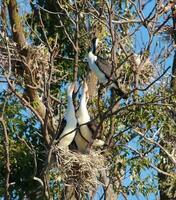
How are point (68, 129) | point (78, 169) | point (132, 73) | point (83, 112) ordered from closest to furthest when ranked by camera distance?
point (78, 169)
point (68, 129)
point (83, 112)
point (132, 73)

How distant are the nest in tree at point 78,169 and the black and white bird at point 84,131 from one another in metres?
0.27

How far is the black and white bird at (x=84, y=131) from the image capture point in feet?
25.6

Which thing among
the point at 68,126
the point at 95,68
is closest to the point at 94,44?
the point at 95,68

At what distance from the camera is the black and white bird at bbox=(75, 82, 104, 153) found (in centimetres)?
781

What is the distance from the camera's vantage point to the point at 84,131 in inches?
316

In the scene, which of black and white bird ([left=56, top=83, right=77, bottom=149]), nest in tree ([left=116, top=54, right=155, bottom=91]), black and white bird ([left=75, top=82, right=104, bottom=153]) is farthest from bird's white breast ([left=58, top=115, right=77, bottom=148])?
nest in tree ([left=116, top=54, right=155, bottom=91])

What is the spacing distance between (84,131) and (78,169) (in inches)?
25.6

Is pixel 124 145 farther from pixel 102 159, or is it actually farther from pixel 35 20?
pixel 35 20

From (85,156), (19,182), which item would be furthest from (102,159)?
(19,182)

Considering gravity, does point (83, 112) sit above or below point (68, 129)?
above

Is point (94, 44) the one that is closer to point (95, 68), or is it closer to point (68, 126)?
point (95, 68)

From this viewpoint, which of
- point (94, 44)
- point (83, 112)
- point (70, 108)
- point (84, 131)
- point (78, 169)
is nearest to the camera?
point (78, 169)

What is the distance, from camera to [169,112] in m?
9.40

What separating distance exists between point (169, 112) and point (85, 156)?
6.82ft
